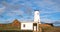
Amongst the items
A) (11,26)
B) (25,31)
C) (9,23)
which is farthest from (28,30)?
(9,23)

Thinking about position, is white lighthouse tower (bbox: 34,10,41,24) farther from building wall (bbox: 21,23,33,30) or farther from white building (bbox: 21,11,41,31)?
building wall (bbox: 21,23,33,30)

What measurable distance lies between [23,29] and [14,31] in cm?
197

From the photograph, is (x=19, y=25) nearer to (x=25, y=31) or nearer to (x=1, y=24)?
(x=25, y=31)

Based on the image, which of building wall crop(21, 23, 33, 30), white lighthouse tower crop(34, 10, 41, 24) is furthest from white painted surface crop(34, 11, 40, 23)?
building wall crop(21, 23, 33, 30)

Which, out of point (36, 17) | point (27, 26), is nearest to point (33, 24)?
point (27, 26)

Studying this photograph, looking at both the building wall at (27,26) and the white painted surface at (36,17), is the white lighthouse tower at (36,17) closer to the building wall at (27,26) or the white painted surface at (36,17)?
the white painted surface at (36,17)

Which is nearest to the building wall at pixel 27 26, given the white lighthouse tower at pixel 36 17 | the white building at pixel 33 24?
the white building at pixel 33 24

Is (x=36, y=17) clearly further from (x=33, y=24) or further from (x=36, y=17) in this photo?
(x=33, y=24)

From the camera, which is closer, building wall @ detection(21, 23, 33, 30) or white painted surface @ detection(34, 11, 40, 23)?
building wall @ detection(21, 23, 33, 30)

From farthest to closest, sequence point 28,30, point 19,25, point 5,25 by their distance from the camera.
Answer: point 5,25
point 19,25
point 28,30

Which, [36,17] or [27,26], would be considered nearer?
[27,26]

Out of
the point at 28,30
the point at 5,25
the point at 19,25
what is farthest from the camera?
the point at 5,25

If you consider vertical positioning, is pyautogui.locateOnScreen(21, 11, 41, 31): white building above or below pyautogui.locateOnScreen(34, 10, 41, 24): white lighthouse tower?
below

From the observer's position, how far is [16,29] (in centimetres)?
3241
